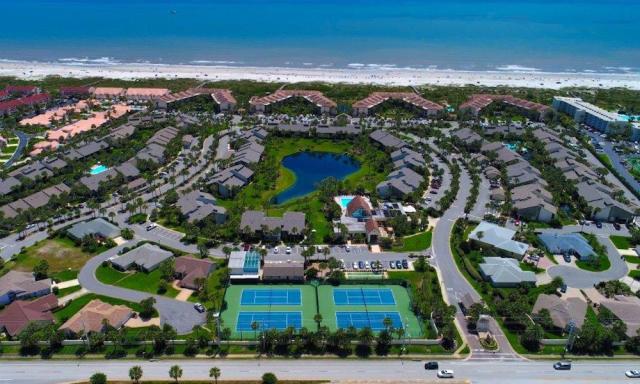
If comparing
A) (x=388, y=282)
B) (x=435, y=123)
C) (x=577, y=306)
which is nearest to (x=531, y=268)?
(x=577, y=306)

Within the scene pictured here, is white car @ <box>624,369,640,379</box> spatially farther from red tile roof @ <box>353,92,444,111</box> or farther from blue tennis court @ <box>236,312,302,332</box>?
red tile roof @ <box>353,92,444,111</box>

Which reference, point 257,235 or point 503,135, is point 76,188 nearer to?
point 257,235

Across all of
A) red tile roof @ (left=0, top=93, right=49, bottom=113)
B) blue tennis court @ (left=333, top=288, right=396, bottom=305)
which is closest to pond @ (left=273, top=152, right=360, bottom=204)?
blue tennis court @ (left=333, top=288, right=396, bottom=305)

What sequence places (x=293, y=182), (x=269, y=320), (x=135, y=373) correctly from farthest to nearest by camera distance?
(x=293, y=182)
(x=269, y=320)
(x=135, y=373)

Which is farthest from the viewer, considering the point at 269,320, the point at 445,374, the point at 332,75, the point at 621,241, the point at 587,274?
the point at 332,75

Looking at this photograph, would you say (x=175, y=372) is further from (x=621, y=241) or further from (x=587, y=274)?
(x=621, y=241)

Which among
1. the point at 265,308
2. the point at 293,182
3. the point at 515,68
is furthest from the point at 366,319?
the point at 515,68

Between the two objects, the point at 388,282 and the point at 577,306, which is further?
the point at 388,282
